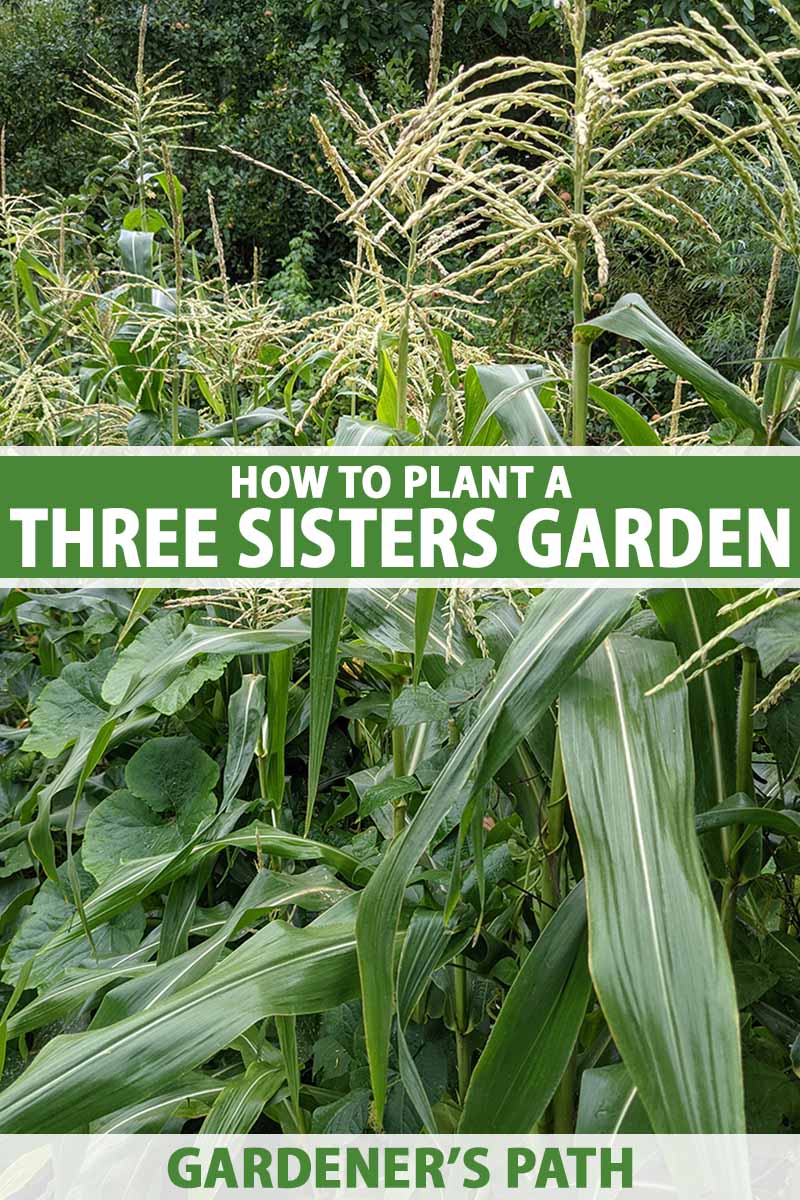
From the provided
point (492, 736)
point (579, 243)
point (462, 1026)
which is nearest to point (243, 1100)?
point (462, 1026)

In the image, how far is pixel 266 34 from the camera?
609 centimetres

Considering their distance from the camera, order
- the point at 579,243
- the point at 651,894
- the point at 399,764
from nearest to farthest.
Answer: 1. the point at 651,894
2. the point at 579,243
3. the point at 399,764

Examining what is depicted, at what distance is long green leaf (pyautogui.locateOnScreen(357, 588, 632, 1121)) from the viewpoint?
66 centimetres

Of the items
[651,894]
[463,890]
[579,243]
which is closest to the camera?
[651,894]

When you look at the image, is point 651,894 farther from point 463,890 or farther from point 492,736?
point 463,890

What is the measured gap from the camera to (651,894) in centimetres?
59

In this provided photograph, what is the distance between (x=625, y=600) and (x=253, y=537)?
0.37 metres

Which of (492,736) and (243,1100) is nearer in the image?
(492,736)

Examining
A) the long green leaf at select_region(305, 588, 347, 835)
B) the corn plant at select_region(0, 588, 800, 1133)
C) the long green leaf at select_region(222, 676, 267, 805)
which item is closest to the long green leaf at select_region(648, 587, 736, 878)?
the corn plant at select_region(0, 588, 800, 1133)

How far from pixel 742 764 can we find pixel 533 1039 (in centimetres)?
25

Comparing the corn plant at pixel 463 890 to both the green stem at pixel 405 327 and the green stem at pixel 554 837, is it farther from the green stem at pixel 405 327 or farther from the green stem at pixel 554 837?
the green stem at pixel 405 327

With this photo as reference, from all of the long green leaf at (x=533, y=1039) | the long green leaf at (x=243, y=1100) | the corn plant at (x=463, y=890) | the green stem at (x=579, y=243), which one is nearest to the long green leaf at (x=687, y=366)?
the green stem at (x=579, y=243)

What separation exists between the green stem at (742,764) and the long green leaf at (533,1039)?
15cm

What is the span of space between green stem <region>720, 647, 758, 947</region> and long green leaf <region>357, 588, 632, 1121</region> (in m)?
0.13
